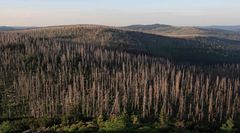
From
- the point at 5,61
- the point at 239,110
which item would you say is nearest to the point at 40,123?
the point at 239,110

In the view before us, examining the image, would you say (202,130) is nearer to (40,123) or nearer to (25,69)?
(40,123)

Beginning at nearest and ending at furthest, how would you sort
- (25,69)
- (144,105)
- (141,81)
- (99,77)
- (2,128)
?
(2,128) < (144,105) < (141,81) < (99,77) < (25,69)

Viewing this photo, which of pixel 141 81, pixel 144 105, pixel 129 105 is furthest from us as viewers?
pixel 141 81

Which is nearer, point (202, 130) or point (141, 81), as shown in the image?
point (202, 130)

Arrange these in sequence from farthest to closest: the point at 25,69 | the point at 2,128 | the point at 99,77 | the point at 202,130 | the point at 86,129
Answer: the point at 25,69 → the point at 99,77 → the point at 202,130 → the point at 2,128 → the point at 86,129

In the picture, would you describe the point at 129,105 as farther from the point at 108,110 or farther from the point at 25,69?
the point at 25,69

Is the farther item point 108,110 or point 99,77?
point 99,77

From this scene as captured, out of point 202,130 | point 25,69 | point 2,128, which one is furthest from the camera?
point 25,69

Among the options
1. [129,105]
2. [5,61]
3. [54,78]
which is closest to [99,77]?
[54,78]
